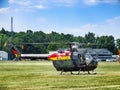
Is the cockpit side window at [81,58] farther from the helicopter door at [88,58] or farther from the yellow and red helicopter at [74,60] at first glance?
the helicopter door at [88,58]

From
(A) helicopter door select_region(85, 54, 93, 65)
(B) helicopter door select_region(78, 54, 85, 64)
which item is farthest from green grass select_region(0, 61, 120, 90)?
(A) helicopter door select_region(85, 54, 93, 65)

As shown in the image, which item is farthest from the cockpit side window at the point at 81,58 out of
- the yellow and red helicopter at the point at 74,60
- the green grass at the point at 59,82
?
the green grass at the point at 59,82

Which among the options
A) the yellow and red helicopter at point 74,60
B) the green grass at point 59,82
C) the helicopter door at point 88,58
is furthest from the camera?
the helicopter door at point 88,58

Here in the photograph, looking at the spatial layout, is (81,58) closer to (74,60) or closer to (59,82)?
(74,60)

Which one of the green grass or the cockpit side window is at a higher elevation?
the cockpit side window

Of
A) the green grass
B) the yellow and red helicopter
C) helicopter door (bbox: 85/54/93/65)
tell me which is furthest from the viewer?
helicopter door (bbox: 85/54/93/65)

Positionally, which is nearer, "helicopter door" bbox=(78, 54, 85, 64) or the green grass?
the green grass

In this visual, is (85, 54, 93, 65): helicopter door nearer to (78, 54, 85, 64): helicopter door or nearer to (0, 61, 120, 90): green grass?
(78, 54, 85, 64): helicopter door

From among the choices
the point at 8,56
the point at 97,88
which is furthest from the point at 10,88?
the point at 8,56

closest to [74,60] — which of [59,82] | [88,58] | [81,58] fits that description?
[81,58]

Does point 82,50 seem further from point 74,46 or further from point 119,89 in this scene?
point 119,89

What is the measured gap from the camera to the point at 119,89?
1762cm

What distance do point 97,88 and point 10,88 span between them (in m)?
3.68

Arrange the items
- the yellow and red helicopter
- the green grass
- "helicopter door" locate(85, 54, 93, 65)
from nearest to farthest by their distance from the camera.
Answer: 1. the green grass
2. the yellow and red helicopter
3. "helicopter door" locate(85, 54, 93, 65)
